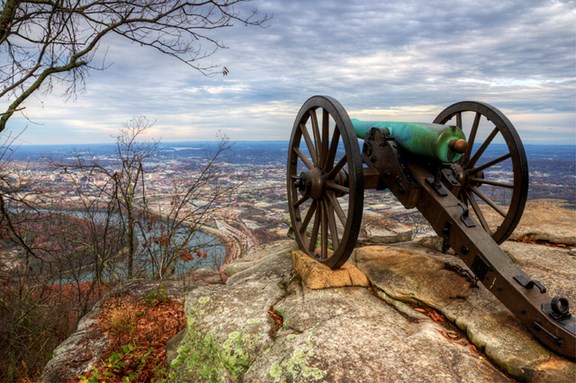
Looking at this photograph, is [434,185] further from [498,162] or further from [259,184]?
[259,184]

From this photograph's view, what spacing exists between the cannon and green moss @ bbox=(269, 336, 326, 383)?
121 centimetres

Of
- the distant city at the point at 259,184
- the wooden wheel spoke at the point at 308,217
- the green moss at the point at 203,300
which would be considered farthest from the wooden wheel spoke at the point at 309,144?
the distant city at the point at 259,184

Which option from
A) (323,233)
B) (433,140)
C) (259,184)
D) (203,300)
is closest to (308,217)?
(323,233)

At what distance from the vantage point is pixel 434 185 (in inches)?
140

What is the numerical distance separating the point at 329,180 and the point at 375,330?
5.61 ft

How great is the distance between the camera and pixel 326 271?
3.97 m

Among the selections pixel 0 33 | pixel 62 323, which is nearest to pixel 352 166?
pixel 0 33

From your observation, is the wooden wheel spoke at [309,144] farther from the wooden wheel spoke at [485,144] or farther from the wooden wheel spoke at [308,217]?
the wooden wheel spoke at [485,144]

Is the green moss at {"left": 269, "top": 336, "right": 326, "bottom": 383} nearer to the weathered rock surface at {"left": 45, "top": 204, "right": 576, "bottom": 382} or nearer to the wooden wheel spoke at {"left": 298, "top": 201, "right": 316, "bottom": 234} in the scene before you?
the weathered rock surface at {"left": 45, "top": 204, "right": 576, "bottom": 382}

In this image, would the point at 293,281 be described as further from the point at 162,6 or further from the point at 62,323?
the point at 62,323

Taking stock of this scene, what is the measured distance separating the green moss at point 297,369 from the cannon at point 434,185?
47.5 inches

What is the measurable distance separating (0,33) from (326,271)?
4.41 m

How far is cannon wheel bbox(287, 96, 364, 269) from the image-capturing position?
3383 millimetres

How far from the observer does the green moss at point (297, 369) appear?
252 centimetres
